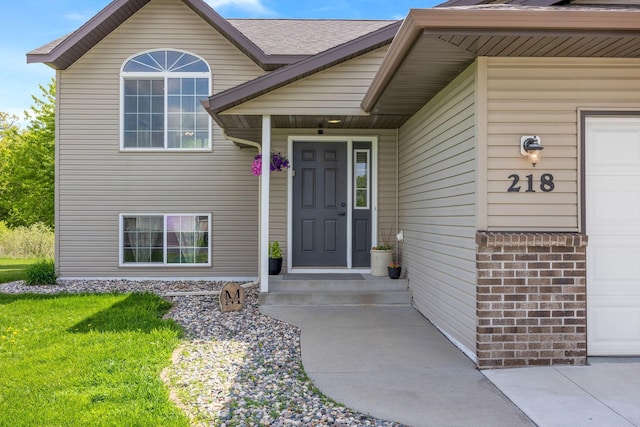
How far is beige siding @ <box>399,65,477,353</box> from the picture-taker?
13.4 feet

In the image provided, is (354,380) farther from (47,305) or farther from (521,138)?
(47,305)

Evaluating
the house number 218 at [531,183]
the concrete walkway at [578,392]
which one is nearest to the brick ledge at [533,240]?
the house number 218 at [531,183]

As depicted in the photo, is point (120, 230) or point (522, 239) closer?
point (522, 239)

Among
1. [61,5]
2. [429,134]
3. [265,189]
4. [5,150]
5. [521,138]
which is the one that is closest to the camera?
[521,138]

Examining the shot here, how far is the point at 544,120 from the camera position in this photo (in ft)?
12.7

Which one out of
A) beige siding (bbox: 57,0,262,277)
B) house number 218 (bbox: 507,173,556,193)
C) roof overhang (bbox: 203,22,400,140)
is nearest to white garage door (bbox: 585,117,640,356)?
house number 218 (bbox: 507,173,556,193)

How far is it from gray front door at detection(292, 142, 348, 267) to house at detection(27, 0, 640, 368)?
0.02 metres

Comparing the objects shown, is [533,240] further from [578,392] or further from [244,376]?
[244,376]

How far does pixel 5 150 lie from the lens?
19812mm

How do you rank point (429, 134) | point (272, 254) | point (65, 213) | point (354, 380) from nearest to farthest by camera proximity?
point (354, 380) < point (429, 134) < point (272, 254) < point (65, 213)

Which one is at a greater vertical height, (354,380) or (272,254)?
(272,254)

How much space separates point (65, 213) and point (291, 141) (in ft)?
14.6

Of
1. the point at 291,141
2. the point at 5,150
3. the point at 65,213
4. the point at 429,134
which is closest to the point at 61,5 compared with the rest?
the point at 5,150

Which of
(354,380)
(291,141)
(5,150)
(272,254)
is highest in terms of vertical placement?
(5,150)
